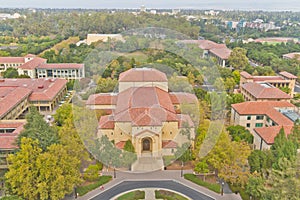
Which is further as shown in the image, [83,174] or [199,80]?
[199,80]

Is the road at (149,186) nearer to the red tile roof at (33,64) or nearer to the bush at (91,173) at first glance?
the bush at (91,173)

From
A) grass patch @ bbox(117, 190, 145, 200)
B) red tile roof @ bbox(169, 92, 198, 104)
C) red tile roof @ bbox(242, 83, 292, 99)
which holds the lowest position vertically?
grass patch @ bbox(117, 190, 145, 200)

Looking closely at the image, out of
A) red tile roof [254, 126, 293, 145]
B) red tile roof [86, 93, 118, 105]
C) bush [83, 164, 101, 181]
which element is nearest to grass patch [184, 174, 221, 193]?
red tile roof [254, 126, 293, 145]

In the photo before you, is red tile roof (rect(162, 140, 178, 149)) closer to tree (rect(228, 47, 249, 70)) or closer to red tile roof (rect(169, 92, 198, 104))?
red tile roof (rect(169, 92, 198, 104))

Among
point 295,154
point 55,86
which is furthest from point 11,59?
point 295,154

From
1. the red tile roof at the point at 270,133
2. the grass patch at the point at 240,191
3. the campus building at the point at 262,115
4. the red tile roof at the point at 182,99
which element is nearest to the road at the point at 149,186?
the grass patch at the point at 240,191

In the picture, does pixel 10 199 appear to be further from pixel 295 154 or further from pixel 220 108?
pixel 220 108

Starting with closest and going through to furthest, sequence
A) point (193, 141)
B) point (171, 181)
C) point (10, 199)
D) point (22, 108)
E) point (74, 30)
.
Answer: point (10, 199)
point (171, 181)
point (193, 141)
point (22, 108)
point (74, 30)

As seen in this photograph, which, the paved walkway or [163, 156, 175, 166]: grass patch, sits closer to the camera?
the paved walkway
